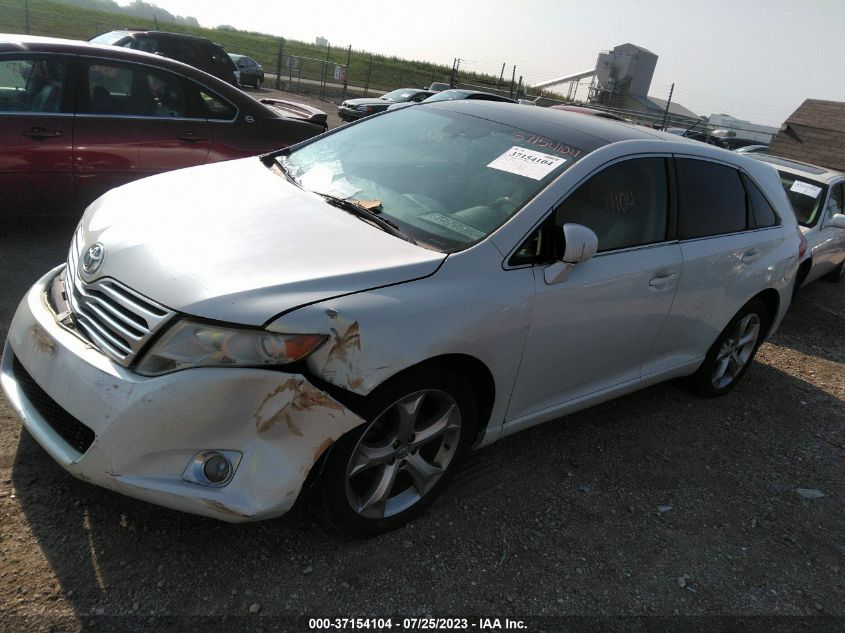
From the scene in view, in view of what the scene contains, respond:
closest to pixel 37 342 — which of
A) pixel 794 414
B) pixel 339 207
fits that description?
pixel 339 207

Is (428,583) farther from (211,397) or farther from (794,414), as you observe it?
(794,414)

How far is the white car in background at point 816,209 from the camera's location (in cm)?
678

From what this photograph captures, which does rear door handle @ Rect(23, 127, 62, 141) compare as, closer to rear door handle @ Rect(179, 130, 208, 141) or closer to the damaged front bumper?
rear door handle @ Rect(179, 130, 208, 141)

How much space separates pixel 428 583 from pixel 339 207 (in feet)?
5.30

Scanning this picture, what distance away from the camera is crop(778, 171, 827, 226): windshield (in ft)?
22.6

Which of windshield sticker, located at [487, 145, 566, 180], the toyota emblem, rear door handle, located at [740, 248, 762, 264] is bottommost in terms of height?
the toyota emblem

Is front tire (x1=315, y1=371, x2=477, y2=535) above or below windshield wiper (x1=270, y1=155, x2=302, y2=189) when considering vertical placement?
below

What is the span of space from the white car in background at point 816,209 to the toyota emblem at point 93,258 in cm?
640

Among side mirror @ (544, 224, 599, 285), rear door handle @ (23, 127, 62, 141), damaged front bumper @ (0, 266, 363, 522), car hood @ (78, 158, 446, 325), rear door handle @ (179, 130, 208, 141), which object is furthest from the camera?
rear door handle @ (179, 130, 208, 141)

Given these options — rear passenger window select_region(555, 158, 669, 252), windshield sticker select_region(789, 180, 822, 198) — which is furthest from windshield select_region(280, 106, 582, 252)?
windshield sticker select_region(789, 180, 822, 198)

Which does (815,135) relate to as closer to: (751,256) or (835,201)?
(835,201)

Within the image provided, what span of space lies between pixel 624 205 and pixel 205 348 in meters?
2.13

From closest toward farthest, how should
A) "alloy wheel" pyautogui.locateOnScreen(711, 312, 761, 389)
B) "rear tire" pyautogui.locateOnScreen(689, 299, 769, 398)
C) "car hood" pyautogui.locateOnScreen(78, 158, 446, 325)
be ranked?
"car hood" pyautogui.locateOnScreen(78, 158, 446, 325) → "rear tire" pyautogui.locateOnScreen(689, 299, 769, 398) → "alloy wheel" pyautogui.locateOnScreen(711, 312, 761, 389)

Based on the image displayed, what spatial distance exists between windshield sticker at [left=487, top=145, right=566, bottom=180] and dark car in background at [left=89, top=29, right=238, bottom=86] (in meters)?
11.3
